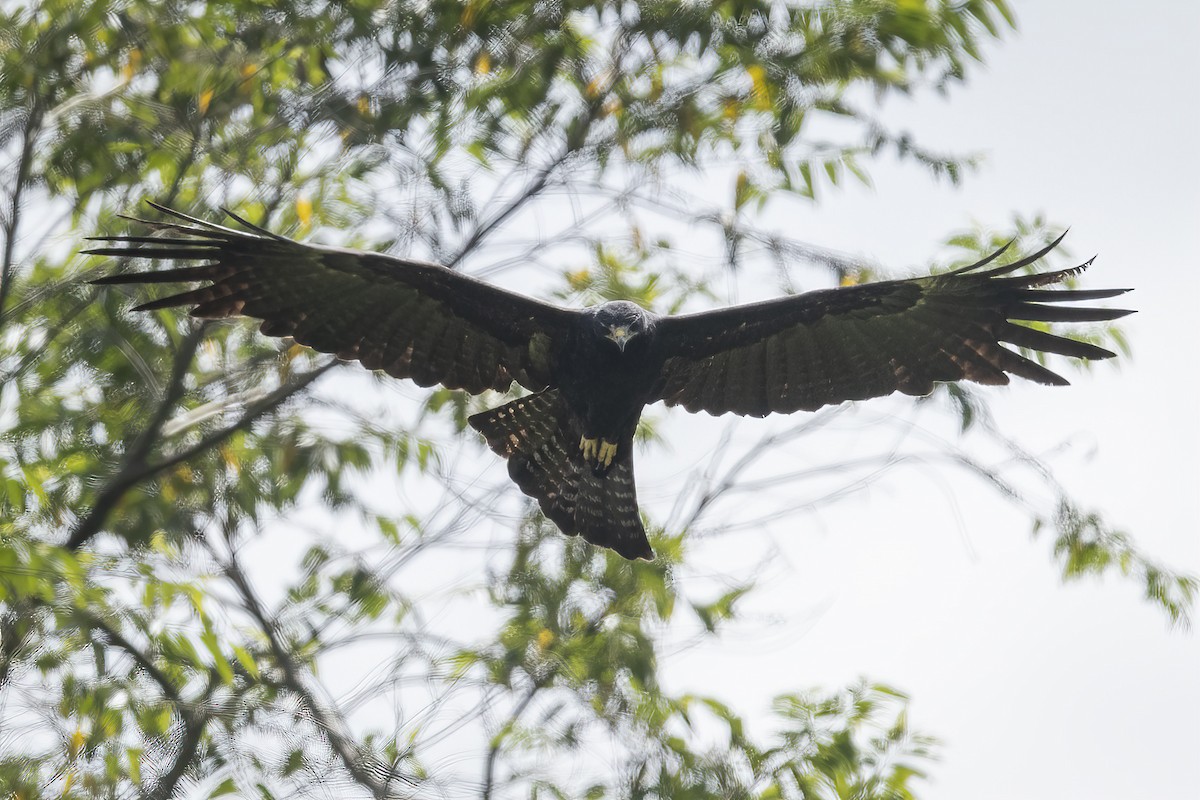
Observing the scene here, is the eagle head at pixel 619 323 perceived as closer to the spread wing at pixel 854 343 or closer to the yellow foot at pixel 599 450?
the spread wing at pixel 854 343

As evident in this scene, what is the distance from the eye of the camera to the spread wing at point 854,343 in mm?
6152

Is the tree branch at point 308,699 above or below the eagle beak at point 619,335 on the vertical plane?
below

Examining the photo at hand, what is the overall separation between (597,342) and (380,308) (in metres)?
1.30

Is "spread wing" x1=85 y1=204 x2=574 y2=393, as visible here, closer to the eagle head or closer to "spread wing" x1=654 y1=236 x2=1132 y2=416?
the eagle head

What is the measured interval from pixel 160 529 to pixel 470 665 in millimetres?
2479

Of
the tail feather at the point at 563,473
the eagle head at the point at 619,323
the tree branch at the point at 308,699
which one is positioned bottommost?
the tree branch at the point at 308,699

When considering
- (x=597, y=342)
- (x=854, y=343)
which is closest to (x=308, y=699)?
(x=597, y=342)

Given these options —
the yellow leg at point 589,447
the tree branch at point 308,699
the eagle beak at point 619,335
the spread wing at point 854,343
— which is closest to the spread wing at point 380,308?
the yellow leg at point 589,447

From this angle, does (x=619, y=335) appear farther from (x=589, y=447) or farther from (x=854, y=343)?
(x=854, y=343)

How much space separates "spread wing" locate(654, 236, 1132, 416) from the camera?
6152 mm

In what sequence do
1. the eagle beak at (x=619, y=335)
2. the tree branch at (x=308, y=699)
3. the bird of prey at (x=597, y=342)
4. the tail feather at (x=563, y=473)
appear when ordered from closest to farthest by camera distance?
the tree branch at (x=308, y=699) → the eagle beak at (x=619, y=335) → the bird of prey at (x=597, y=342) → the tail feather at (x=563, y=473)

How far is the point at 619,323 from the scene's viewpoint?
5.82 meters

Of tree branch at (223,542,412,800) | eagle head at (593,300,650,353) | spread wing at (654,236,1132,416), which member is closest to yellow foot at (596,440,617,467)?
spread wing at (654,236,1132,416)

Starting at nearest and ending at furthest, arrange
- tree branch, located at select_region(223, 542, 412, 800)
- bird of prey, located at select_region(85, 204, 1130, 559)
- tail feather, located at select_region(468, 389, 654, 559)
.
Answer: tree branch, located at select_region(223, 542, 412, 800), bird of prey, located at select_region(85, 204, 1130, 559), tail feather, located at select_region(468, 389, 654, 559)
